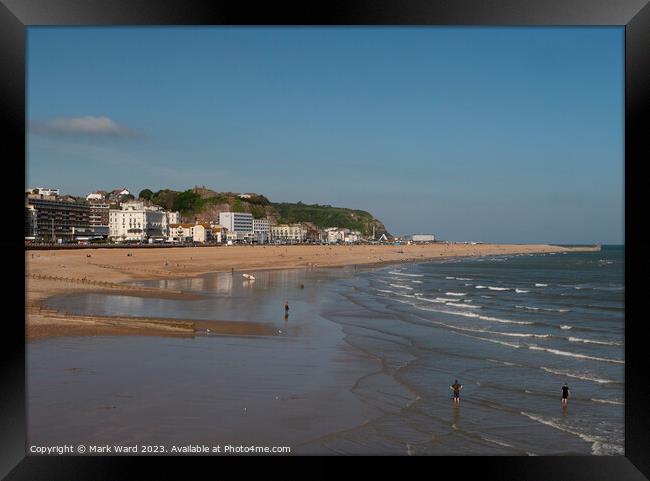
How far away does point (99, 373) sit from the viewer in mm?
7977

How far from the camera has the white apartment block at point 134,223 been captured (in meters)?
73.1

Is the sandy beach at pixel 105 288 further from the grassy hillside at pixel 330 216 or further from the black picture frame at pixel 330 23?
the grassy hillside at pixel 330 216

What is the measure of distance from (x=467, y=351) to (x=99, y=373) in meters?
Result: 6.85

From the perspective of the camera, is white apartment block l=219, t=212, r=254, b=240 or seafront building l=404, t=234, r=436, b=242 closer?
white apartment block l=219, t=212, r=254, b=240

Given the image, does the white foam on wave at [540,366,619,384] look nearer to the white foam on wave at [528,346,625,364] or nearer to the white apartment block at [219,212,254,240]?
the white foam on wave at [528,346,625,364]

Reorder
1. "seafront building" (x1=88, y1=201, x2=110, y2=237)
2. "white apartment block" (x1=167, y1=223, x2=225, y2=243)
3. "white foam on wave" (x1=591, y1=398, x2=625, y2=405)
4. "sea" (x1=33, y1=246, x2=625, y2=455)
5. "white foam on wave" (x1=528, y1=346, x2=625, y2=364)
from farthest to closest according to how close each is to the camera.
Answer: "white apartment block" (x1=167, y1=223, x2=225, y2=243)
"seafront building" (x1=88, y1=201, x2=110, y2=237)
"white foam on wave" (x1=528, y1=346, x2=625, y2=364)
"white foam on wave" (x1=591, y1=398, x2=625, y2=405)
"sea" (x1=33, y1=246, x2=625, y2=455)

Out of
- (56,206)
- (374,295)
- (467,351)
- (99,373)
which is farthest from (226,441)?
(56,206)

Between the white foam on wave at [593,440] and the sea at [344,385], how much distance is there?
0.02 metres

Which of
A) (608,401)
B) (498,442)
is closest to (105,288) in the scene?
(608,401)

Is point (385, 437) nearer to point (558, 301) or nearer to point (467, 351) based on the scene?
point (467, 351)

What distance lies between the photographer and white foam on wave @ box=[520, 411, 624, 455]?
20.1ft

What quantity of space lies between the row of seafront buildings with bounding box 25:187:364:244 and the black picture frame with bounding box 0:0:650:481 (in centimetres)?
3161

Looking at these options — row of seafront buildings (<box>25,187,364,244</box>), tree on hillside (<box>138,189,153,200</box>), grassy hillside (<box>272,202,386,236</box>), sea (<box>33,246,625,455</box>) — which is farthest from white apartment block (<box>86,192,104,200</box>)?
sea (<box>33,246,625,455</box>)

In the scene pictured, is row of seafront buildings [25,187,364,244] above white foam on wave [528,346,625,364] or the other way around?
above
